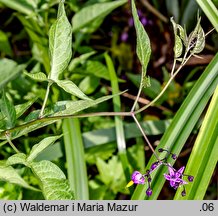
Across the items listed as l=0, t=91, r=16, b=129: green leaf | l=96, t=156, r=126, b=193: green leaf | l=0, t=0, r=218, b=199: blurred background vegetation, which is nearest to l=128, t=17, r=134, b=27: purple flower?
l=0, t=0, r=218, b=199: blurred background vegetation

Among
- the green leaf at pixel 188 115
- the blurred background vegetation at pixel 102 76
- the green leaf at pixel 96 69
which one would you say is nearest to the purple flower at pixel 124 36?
the blurred background vegetation at pixel 102 76

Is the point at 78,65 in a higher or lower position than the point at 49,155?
higher

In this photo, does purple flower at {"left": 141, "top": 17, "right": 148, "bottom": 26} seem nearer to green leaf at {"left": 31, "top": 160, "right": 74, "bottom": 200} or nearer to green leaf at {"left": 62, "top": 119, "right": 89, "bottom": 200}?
green leaf at {"left": 62, "top": 119, "right": 89, "bottom": 200}

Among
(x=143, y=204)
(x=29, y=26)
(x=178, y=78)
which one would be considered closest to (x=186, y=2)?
(x=178, y=78)

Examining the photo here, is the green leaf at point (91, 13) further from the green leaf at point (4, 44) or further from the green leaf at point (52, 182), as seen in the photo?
the green leaf at point (52, 182)

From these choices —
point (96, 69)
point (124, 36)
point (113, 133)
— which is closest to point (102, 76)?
point (96, 69)

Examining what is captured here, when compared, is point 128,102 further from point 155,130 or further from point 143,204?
point 143,204

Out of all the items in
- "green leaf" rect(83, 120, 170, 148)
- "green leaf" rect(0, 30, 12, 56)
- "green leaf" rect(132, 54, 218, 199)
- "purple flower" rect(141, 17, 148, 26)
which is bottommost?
"green leaf" rect(132, 54, 218, 199)
